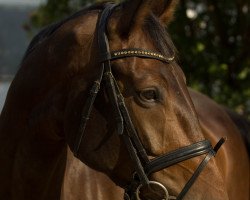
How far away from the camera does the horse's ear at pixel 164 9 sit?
2.52 meters

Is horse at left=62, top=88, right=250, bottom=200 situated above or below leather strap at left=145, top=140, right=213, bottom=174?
below

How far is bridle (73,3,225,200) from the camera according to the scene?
2.34m

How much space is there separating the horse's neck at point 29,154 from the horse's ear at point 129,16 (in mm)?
459

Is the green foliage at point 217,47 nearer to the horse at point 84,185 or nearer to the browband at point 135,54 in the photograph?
the horse at point 84,185

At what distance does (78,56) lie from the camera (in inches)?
100

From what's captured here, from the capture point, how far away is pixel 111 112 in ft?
8.07

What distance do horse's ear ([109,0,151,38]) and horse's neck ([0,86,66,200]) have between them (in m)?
0.46

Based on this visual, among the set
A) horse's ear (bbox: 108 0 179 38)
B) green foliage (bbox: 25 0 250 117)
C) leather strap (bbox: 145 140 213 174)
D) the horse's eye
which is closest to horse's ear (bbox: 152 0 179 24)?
horse's ear (bbox: 108 0 179 38)

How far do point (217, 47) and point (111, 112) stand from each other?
464 cm

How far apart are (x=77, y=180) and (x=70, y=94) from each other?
2.12ft

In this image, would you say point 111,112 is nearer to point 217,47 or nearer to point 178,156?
point 178,156

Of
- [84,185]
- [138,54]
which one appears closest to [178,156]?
[138,54]

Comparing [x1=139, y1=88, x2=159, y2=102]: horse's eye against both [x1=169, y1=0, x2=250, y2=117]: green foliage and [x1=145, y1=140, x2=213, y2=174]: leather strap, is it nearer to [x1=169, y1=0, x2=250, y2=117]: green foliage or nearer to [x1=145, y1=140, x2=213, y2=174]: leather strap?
[x1=145, y1=140, x2=213, y2=174]: leather strap

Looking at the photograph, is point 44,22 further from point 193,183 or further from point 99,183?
point 193,183
